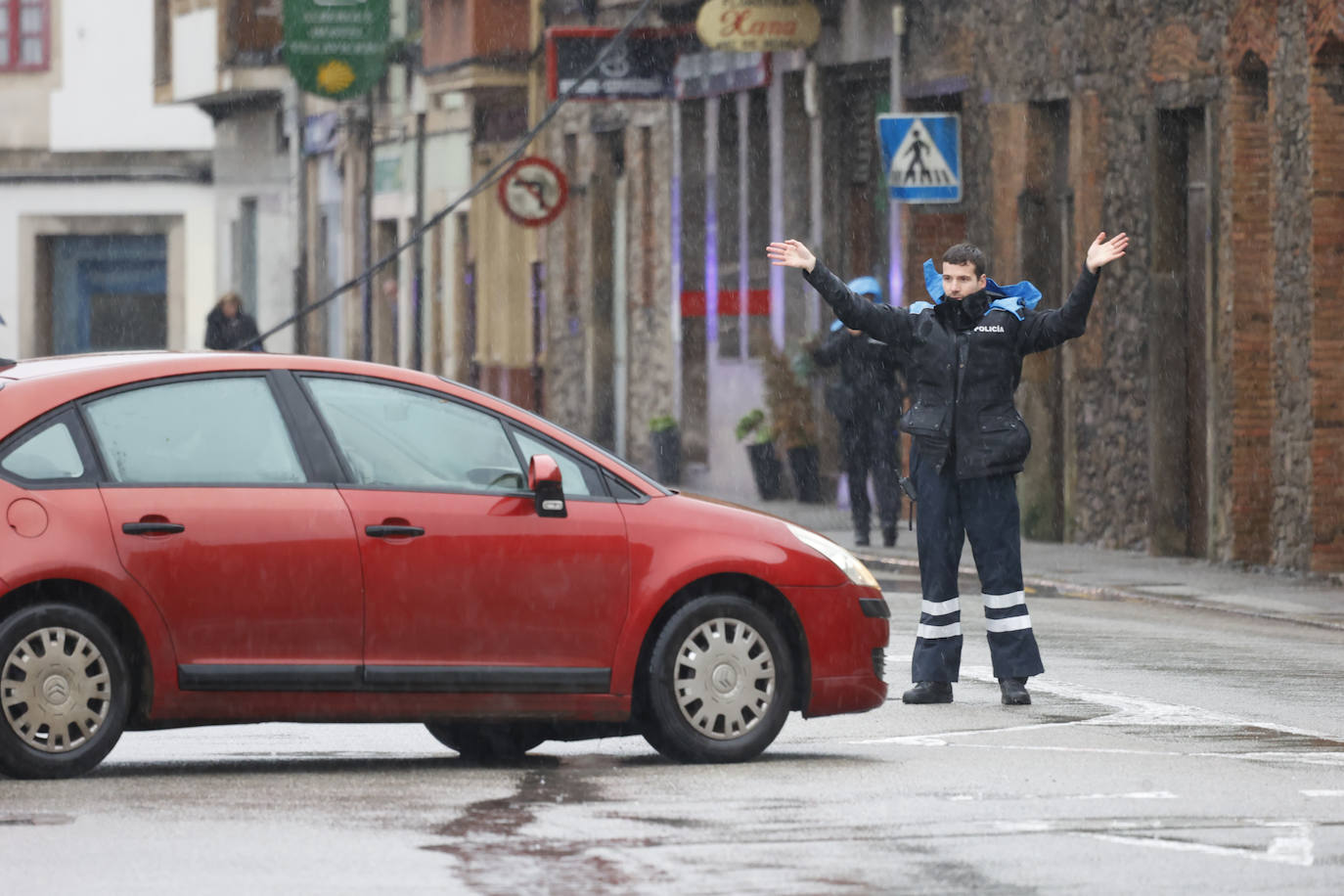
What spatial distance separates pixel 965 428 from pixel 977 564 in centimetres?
53

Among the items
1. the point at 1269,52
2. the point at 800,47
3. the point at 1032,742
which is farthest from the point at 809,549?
the point at 800,47

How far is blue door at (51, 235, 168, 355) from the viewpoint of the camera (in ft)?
212

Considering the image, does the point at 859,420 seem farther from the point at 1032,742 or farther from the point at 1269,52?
the point at 1032,742

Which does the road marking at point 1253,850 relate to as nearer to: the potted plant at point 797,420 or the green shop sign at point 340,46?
the potted plant at point 797,420

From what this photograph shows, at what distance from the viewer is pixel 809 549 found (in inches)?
459

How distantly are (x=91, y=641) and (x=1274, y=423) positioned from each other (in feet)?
43.0

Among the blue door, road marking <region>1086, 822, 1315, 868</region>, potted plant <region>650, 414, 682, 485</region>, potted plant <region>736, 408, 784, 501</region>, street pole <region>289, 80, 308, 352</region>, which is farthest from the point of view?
the blue door

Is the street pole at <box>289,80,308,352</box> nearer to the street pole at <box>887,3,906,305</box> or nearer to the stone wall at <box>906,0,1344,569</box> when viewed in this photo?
the street pole at <box>887,3,906,305</box>

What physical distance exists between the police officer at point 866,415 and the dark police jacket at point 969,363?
1002 cm

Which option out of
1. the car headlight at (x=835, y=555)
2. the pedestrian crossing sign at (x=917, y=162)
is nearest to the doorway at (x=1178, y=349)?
the pedestrian crossing sign at (x=917, y=162)

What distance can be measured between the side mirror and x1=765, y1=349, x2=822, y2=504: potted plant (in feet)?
65.2

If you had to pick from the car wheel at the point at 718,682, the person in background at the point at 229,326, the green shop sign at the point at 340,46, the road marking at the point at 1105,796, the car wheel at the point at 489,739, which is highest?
the green shop sign at the point at 340,46

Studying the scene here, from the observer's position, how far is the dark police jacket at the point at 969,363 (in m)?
13.2

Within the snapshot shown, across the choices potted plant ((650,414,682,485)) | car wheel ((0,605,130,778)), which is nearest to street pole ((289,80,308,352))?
potted plant ((650,414,682,485))
